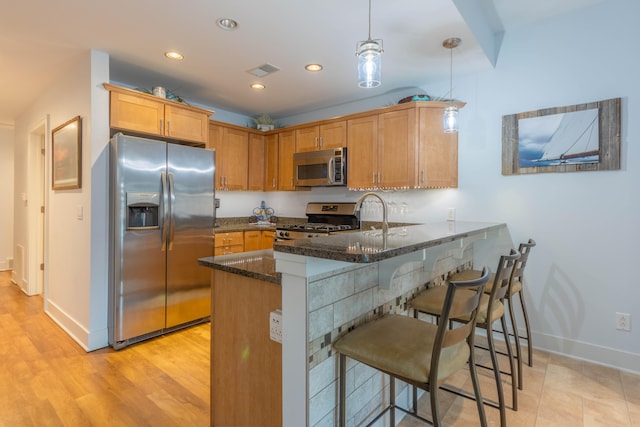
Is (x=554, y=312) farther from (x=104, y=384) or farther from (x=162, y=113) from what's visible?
(x=162, y=113)

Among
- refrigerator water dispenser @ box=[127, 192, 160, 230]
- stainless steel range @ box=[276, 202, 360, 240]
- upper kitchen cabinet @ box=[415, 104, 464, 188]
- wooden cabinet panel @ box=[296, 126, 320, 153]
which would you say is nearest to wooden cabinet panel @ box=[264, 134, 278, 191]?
wooden cabinet panel @ box=[296, 126, 320, 153]

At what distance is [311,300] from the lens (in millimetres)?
1293

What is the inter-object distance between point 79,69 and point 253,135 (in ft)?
6.87

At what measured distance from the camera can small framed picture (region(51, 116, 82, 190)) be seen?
2.92m

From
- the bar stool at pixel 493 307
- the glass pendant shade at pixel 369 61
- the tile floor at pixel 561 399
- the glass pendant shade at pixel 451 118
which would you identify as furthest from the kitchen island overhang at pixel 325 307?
the glass pendant shade at pixel 451 118

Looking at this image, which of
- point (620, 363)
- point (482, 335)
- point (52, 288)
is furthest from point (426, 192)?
point (52, 288)

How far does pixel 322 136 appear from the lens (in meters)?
4.12

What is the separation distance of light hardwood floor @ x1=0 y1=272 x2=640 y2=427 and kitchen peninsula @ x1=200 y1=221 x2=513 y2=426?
0.57 metres

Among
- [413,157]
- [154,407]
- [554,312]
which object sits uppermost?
[413,157]

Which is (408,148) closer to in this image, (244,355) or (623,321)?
(623,321)

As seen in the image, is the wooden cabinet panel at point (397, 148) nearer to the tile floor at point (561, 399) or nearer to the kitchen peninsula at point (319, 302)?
the kitchen peninsula at point (319, 302)

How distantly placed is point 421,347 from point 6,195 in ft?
23.7

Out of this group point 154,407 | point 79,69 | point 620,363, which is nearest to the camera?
point 154,407

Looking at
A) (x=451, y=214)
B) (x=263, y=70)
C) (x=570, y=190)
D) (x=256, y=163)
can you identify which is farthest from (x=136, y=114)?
(x=570, y=190)
